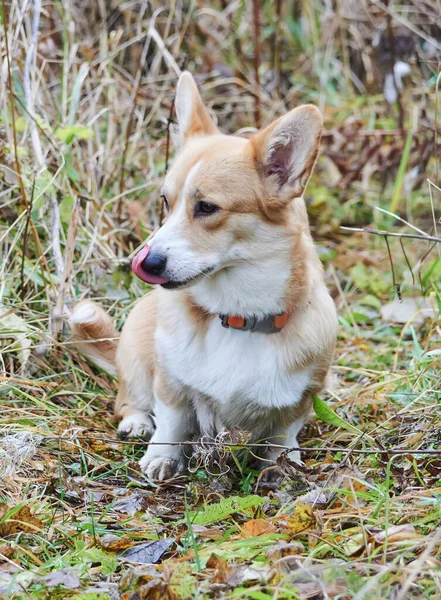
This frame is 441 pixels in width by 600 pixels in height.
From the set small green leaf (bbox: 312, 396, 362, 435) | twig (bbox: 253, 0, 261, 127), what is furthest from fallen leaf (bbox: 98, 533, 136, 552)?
twig (bbox: 253, 0, 261, 127)

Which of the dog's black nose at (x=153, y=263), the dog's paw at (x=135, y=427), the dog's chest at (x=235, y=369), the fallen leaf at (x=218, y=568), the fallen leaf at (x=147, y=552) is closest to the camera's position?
the fallen leaf at (x=218, y=568)

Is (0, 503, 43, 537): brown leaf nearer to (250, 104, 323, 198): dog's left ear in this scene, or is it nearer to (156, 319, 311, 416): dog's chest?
(156, 319, 311, 416): dog's chest

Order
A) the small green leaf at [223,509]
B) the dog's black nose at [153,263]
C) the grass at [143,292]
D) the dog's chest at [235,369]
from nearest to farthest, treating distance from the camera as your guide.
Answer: the grass at [143,292]
the small green leaf at [223,509]
the dog's black nose at [153,263]
the dog's chest at [235,369]

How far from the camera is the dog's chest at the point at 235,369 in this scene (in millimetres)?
2807

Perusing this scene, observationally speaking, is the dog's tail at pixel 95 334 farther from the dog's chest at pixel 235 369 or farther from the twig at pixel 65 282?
the dog's chest at pixel 235 369

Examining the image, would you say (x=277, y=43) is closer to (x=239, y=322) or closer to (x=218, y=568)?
(x=239, y=322)

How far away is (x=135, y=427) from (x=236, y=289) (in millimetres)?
816

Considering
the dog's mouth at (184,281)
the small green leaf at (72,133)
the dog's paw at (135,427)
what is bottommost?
the dog's paw at (135,427)

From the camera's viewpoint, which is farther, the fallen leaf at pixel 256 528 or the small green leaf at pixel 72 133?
the small green leaf at pixel 72 133

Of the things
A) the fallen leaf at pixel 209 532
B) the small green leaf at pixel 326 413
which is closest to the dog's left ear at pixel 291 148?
the small green leaf at pixel 326 413

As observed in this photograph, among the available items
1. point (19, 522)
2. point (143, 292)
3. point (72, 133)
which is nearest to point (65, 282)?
point (143, 292)

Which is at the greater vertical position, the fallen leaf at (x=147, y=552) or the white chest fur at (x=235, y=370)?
the white chest fur at (x=235, y=370)

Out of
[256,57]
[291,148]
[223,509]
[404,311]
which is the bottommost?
[404,311]

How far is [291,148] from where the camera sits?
270cm
